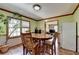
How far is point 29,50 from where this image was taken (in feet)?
5.78

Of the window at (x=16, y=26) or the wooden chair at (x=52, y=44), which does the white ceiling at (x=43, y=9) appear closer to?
the window at (x=16, y=26)

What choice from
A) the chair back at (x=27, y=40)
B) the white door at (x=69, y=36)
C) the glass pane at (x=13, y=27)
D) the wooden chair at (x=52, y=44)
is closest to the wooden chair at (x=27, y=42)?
the chair back at (x=27, y=40)

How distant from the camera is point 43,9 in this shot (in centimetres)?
178

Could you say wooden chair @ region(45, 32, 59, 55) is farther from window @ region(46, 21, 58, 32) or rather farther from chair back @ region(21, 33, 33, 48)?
chair back @ region(21, 33, 33, 48)

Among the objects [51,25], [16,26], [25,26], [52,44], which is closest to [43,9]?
[51,25]

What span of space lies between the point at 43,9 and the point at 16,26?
1.87 feet

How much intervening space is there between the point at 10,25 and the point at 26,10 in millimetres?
388

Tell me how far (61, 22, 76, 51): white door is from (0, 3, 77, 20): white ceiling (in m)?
0.28

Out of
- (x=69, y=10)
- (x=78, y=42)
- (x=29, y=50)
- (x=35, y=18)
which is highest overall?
(x=69, y=10)

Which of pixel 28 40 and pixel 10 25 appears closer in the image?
pixel 10 25

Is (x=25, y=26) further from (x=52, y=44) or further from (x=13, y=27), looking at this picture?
(x=52, y=44)

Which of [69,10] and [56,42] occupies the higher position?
[69,10]
